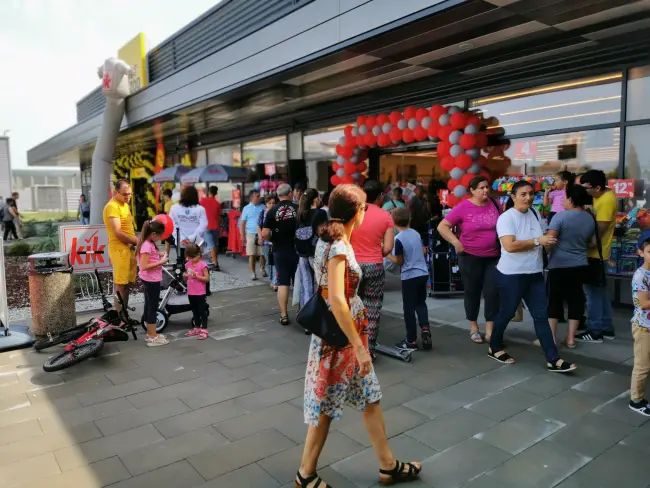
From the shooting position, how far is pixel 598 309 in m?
5.51

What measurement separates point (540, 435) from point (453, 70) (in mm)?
6484

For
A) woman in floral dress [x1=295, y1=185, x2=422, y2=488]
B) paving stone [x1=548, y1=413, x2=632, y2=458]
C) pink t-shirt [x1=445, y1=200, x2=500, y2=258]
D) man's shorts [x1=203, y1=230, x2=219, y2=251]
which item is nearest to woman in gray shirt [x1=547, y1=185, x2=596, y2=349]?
pink t-shirt [x1=445, y1=200, x2=500, y2=258]

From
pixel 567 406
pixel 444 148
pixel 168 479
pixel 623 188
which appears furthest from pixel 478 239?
pixel 168 479

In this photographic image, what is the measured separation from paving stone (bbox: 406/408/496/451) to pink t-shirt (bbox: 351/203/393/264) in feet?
5.17

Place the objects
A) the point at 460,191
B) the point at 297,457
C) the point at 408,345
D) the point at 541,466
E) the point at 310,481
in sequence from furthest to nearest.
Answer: the point at 460,191
the point at 408,345
the point at 297,457
the point at 541,466
the point at 310,481

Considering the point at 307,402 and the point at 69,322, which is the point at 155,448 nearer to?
the point at 307,402

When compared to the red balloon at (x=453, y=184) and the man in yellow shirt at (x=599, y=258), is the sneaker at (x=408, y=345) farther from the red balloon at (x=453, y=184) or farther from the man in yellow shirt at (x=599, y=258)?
the red balloon at (x=453, y=184)

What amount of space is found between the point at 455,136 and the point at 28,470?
6.78 m

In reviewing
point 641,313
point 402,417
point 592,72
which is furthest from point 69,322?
point 592,72

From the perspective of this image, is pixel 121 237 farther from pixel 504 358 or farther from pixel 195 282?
pixel 504 358

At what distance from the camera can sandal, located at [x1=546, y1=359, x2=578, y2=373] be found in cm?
457

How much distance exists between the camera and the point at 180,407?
4070mm

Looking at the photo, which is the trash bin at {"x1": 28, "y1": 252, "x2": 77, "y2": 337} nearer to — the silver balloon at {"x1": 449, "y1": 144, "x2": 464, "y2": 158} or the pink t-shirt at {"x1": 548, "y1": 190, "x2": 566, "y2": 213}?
the silver balloon at {"x1": 449, "y1": 144, "x2": 464, "y2": 158}

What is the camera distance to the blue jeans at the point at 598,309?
5504mm
